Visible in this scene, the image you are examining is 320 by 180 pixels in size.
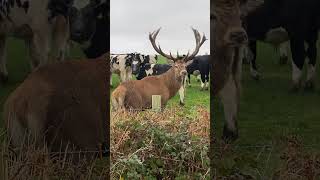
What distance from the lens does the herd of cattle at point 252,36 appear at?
539 cm

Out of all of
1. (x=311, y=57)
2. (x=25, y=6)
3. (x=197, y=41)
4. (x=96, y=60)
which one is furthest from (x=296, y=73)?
(x=25, y=6)

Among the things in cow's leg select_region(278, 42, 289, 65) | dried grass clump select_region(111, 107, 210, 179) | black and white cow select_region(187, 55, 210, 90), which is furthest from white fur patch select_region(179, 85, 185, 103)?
cow's leg select_region(278, 42, 289, 65)

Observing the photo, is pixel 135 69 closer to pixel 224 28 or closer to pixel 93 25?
→ pixel 93 25

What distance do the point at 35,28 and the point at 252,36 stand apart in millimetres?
2108

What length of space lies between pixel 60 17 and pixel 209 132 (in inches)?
70.5

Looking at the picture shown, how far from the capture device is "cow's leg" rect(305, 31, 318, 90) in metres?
5.58

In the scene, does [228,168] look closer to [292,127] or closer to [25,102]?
[292,127]

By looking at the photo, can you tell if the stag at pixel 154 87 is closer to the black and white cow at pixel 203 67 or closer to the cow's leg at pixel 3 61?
the black and white cow at pixel 203 67

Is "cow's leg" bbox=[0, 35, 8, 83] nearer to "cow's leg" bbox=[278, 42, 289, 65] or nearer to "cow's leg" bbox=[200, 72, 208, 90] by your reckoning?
"cow's leg" bbox=[200, 72, 208, 90]

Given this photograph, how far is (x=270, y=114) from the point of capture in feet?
17.7

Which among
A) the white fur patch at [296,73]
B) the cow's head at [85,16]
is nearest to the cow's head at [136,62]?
the cow's head at [85,16]

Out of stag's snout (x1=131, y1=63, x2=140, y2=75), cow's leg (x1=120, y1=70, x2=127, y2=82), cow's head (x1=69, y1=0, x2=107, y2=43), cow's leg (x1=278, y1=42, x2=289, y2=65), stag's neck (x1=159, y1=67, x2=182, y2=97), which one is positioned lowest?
stag's neck (x1=159, y1=67, x2=182, y2=97)

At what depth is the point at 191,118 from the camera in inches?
223

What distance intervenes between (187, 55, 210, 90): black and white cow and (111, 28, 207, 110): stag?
7cm
